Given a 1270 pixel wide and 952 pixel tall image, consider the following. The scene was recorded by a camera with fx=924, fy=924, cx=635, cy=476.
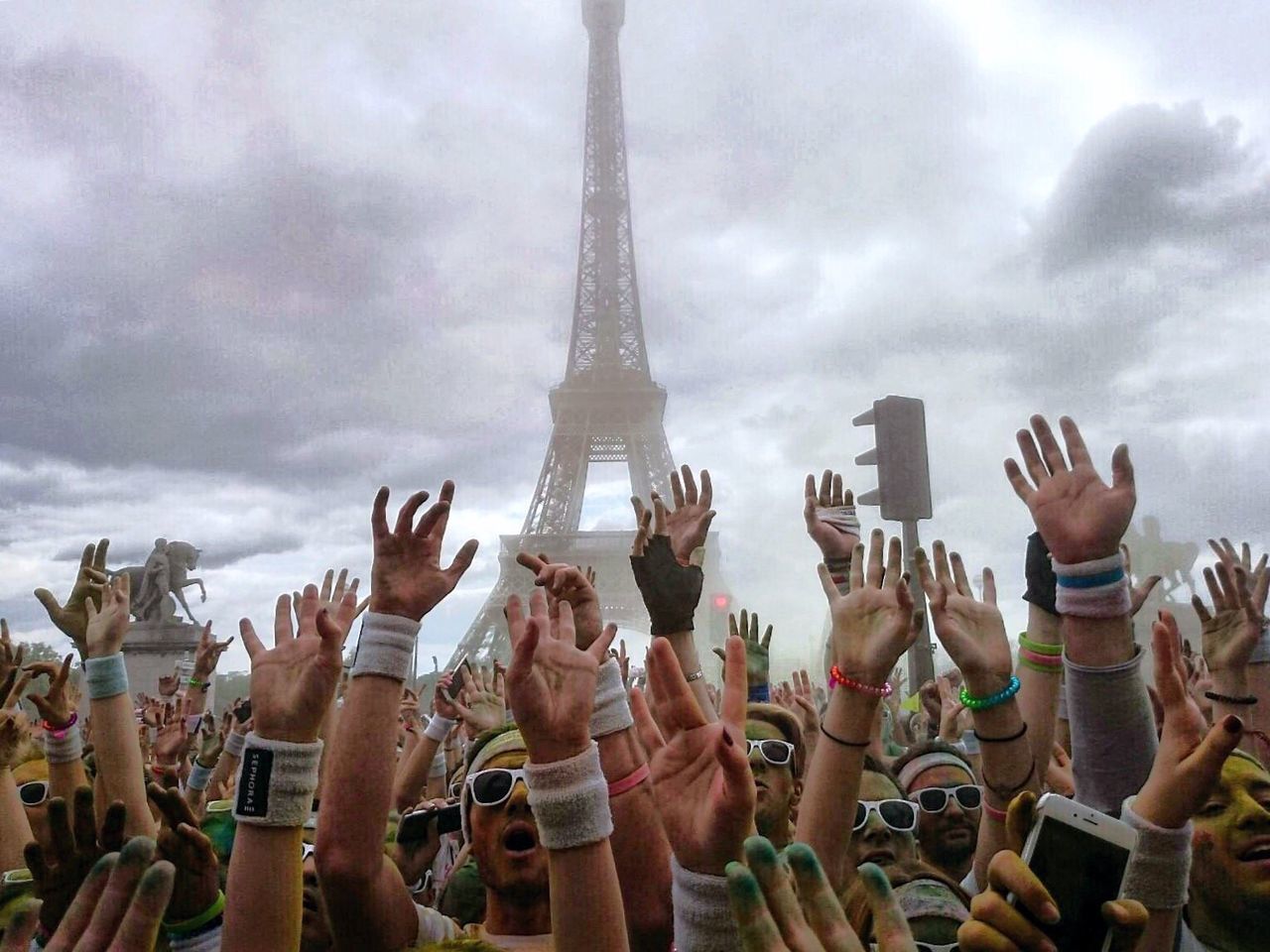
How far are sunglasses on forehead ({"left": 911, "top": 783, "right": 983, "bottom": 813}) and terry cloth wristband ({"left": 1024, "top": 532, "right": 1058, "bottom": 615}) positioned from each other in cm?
118

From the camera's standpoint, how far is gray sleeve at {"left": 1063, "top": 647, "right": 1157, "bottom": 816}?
99.1 inches

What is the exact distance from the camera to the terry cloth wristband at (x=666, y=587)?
3539mm

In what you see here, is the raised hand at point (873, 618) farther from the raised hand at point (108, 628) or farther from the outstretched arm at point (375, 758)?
the raised hand at point (108, 628)

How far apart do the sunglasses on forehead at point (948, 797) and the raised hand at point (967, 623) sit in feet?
4.24

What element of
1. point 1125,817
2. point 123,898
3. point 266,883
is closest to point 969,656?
point 1125,817

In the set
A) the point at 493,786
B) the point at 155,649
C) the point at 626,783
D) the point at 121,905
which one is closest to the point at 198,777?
the point at 493,786

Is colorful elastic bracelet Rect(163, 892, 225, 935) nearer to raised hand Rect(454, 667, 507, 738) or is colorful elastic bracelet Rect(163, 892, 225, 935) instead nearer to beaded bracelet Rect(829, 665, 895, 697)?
beaded bracelet Rect(829, 665, 895, 697)

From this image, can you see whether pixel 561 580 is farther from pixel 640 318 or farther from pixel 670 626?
pixel 640 318

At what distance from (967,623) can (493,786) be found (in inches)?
68.7

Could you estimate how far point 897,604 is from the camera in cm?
272

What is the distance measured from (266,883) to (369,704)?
46 cm

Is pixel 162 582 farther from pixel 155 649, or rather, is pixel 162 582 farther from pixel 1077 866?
pixel 1077 866

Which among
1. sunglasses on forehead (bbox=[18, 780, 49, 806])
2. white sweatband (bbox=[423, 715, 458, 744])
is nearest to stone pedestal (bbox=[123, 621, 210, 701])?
white sweatband (bbox=[423, 715, 458, 744])

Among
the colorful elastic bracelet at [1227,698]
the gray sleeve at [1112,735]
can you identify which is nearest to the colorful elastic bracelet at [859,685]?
the gray sleeve at [1112,735]
